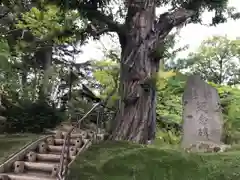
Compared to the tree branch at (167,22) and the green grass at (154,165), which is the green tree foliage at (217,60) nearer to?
the tree branch at (167,22)

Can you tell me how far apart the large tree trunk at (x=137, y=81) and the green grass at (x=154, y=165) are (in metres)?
1.26

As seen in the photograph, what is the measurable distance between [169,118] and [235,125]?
3.37 meters

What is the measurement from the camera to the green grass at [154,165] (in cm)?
395

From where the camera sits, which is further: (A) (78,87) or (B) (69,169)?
(A) (78,87)

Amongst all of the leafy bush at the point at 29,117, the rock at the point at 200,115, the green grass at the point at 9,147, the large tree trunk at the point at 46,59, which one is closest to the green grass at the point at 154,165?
the rock at the point at 200,115

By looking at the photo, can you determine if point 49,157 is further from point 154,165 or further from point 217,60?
point 217,60

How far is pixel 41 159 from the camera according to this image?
217 inches

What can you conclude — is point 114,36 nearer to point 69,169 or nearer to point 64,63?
point 69,169

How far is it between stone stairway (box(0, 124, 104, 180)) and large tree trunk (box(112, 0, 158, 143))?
72 cm

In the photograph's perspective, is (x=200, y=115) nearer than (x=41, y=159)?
No

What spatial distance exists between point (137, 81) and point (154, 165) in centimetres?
219

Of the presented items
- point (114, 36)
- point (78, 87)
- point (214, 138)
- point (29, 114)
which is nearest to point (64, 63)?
point (78, 87)

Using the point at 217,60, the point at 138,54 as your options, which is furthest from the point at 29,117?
the point at 217,60

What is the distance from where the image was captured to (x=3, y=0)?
26.4 feet
